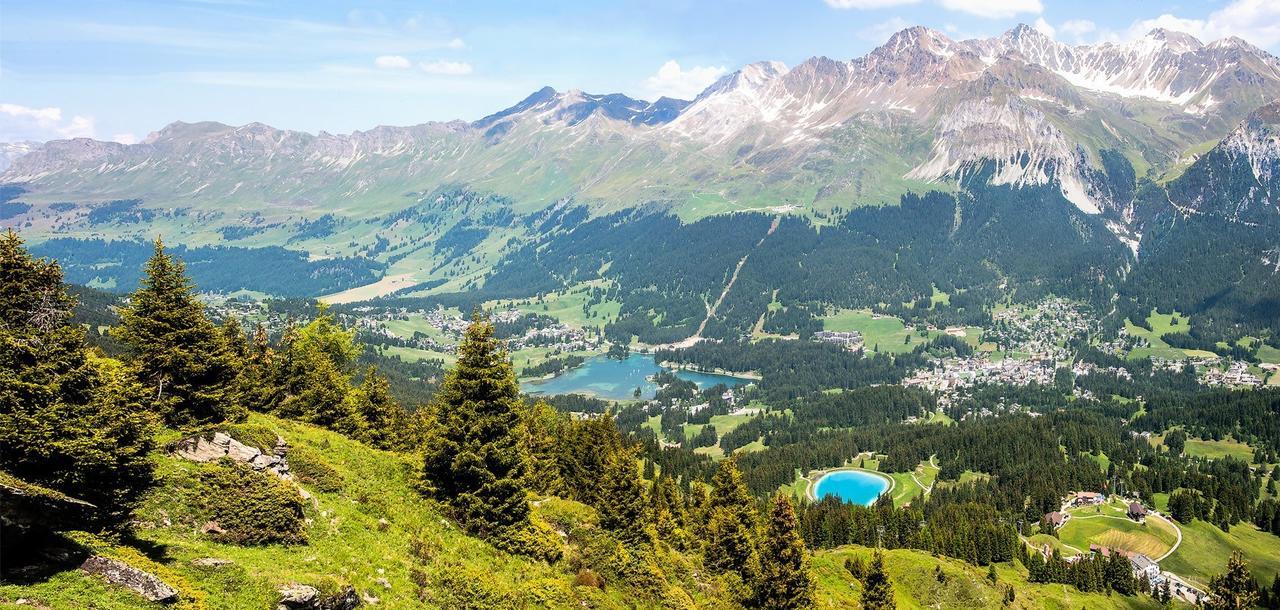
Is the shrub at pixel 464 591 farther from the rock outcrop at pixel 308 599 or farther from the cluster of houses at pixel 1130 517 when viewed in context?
the cluster of houses at pixel 1130 517

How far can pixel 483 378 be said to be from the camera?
40500mm

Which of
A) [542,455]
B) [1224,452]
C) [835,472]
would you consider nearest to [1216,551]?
[835,472]

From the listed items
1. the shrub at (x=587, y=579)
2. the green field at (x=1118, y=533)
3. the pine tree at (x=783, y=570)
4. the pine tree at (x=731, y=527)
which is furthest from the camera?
the green field at (x=1118, y=533)

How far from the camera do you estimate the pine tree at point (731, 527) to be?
60.7m

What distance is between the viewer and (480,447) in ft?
130

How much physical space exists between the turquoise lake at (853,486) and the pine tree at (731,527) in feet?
337

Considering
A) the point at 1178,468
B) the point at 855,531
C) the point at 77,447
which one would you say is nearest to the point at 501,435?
the point at 77,447

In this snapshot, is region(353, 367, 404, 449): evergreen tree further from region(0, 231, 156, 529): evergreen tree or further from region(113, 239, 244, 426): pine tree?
region(0, 231, 156, 529): evergreen tree

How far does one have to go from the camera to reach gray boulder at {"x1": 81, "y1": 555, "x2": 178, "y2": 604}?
20.9 m

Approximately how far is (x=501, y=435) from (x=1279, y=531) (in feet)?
588

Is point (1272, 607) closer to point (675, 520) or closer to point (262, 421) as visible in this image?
point (675, 520)

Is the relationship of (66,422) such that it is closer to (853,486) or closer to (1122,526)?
(1122,526)

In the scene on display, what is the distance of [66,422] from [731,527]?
50.4 metres

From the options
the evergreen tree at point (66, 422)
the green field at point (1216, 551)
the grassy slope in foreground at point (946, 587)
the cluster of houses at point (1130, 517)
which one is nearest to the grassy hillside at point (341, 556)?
the evergreen tree at point (66, 422)
